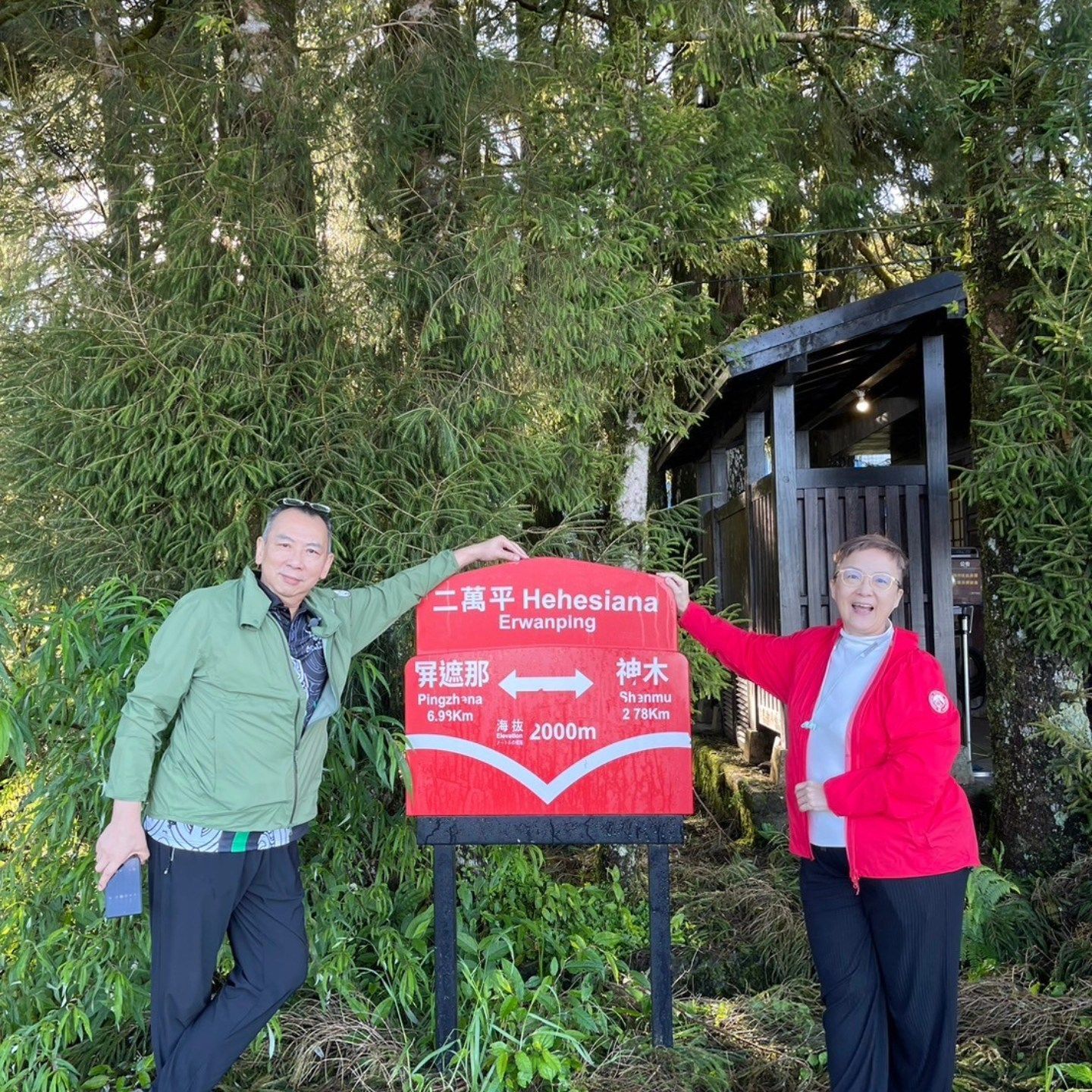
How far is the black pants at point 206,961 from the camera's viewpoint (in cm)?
278

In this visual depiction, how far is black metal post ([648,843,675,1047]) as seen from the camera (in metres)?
3.38

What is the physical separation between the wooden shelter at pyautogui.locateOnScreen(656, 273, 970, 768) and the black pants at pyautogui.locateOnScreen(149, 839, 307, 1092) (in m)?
4.23

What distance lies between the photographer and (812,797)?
296cm

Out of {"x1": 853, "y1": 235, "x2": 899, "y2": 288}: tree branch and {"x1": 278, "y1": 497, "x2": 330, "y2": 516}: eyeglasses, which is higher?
{"x1": 853, "y1": 235, "x2": 899, "y2": 288}: tree branch

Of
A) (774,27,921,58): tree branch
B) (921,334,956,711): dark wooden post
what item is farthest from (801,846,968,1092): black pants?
(774,27,921,58): tree branch

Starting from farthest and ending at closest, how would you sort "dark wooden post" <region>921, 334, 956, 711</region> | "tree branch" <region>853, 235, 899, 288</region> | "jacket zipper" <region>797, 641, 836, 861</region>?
1. "tree branch" <region>853, 235, 899, 288</region>
2. "dark wooden post" <region>921, 334, 956, 711</region>
3. "jacket zipper" <region>797, 641, 836, 861</region>

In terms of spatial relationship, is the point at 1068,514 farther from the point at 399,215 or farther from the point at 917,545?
the point at 399,215

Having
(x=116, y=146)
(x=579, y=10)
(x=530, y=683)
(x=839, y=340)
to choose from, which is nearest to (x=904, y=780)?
(x=530, y=683)

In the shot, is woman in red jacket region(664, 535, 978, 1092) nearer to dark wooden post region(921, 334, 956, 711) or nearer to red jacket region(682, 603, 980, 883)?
red jacket region(682, 603, 980, 883)

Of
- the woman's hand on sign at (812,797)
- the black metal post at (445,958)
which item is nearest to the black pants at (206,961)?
the black metal post at (445,958)

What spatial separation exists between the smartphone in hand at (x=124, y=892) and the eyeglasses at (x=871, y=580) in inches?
90.1

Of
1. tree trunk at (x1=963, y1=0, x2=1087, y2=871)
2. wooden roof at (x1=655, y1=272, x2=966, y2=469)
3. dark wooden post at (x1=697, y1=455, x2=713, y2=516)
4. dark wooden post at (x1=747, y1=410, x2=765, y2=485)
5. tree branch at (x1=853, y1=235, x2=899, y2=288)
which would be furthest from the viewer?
tree branch at (x1=853, y1=235, x2=899, y2=288)

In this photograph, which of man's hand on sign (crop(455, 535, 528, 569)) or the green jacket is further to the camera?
man's hand on sign (crop(455, 535, 528, 569))

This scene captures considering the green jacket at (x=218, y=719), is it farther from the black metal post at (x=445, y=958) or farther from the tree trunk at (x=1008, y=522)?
the tree trunk at (x=1008, y=522)
